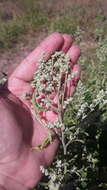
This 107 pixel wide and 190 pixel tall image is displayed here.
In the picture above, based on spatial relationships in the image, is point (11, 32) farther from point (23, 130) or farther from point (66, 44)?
point (23, 130)

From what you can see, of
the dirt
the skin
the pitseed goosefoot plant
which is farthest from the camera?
the dirt

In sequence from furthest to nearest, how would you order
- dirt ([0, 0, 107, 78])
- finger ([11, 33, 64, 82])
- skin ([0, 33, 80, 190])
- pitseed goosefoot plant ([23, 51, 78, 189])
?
dirt ([0, 0, 107, 78]), finger ([11, 33, 64, 82]), skin ([0, 33, 80, 190]), pitseed goosefoot plant ([23, 51, 78, 189])

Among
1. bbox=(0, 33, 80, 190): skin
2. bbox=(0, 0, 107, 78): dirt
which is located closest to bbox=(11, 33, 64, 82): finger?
bbox=(0, 33, 80, 190): skin

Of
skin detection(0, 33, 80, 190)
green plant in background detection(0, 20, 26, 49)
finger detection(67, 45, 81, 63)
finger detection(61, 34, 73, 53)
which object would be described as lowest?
skin detection(0, 33, 80, 190)

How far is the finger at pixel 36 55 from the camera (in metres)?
2.04

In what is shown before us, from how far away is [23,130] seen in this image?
2029 millimetres

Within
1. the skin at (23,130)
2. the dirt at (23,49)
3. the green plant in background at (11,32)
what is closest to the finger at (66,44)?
the skin at (23,130)

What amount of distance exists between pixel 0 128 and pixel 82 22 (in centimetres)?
526

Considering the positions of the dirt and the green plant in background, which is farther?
the green plant in background

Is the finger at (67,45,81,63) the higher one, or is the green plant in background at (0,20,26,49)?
the green plant in background at (0,20,26,49)

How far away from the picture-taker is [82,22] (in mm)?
6836

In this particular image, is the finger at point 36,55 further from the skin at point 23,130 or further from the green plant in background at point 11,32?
the green plant in background at point 11,32

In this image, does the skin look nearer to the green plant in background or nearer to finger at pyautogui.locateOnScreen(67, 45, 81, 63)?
finger at pyautogui.locateOnScreen(67, 45, 81, 63)

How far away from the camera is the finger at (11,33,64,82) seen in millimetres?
2043
